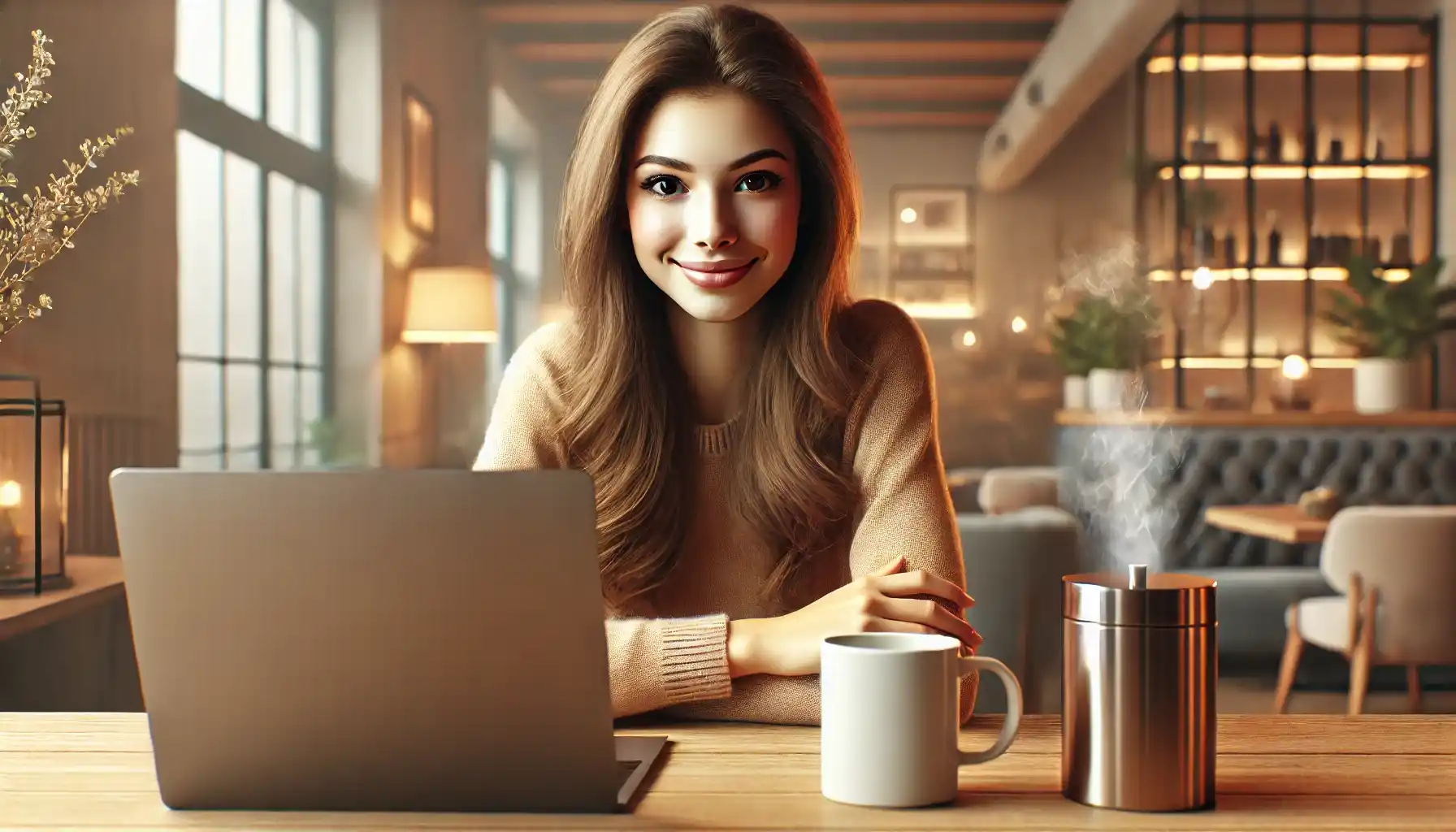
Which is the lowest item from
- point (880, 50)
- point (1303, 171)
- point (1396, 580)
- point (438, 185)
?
point (1396, 580)

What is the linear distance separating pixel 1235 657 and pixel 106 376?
143 inches

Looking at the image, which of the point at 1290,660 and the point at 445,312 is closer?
the point at 1290,660

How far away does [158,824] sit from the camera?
2.24 ft

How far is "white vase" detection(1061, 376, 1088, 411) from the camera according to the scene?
5226 millimetres

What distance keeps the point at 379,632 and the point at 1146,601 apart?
0.39 metres

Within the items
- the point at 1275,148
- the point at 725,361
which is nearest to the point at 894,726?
the point at 725,361

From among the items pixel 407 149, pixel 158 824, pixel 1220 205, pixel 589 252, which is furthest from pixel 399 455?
pixel 158 824

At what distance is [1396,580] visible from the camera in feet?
10.9

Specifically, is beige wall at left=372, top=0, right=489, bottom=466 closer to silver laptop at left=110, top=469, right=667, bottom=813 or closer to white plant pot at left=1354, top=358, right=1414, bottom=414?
white plant pot at left=1354, top=358, right=1414, bottom=414

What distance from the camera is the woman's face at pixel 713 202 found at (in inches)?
43.8

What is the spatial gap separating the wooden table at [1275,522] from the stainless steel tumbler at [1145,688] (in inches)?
122

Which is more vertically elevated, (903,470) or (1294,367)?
(1294,367)

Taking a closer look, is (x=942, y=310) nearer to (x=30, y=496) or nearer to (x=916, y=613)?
(x=30, y=496)

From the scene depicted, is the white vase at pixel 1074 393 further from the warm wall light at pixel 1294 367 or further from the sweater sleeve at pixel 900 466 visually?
the sweater sleeve at pixel 900 466
